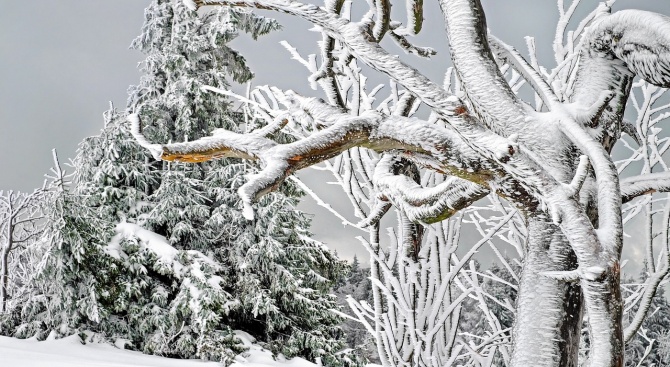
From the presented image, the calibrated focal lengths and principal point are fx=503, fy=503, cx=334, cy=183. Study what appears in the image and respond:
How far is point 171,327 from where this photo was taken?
1086cm

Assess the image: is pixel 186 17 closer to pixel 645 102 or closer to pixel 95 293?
pixel 95 293

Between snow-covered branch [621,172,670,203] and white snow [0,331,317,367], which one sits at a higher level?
snow-covered branch [621,172,670,203]

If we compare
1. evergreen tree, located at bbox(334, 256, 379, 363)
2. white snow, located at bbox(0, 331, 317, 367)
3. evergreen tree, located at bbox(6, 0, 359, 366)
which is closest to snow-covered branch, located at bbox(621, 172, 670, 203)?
white snow, located at bbox(0, 331, 317, 367)

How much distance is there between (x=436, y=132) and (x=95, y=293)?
1075cm

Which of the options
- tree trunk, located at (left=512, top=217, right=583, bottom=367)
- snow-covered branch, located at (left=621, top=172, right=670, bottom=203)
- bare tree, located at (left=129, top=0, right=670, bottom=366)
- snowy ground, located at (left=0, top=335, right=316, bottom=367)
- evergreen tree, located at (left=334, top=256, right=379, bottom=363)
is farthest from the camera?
evergreen tree, located at (left=334, top=256, right=379, bottom=363)

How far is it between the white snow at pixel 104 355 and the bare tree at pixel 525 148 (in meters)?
7.27

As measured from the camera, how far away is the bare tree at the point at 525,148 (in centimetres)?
126

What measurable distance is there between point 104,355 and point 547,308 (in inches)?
394

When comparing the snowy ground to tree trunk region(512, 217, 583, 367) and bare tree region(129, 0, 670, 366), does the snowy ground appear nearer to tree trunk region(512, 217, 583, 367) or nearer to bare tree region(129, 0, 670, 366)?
bare tree region(129, 0, 670, 366)

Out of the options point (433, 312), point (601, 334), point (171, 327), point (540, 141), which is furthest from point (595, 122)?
point (171, 327)

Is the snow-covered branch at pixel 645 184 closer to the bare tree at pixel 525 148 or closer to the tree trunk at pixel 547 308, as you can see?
the bare tree at pixel 525 148

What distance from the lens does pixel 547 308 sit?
1.46 meters

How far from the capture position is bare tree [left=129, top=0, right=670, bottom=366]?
1.26m

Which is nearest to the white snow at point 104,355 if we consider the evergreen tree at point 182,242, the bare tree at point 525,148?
the evergreen tree at point 182,242
